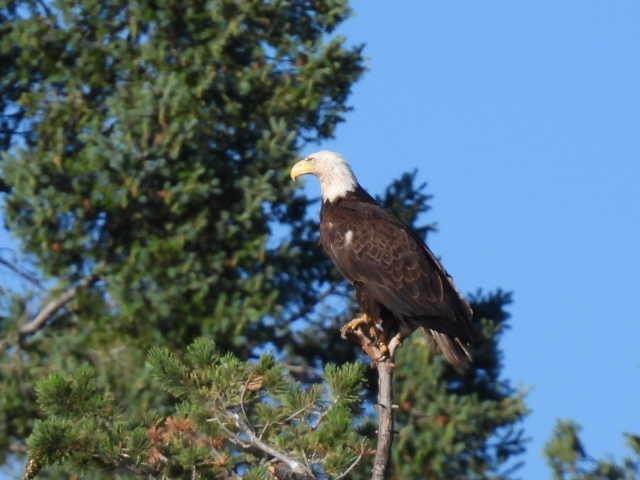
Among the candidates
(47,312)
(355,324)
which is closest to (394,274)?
(355,324)

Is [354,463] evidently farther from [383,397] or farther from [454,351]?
[454,351]

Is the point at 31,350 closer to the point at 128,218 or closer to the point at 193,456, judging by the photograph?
the point at 128,218

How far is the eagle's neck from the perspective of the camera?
10430 millimetres

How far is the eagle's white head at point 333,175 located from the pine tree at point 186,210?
3.00 metres

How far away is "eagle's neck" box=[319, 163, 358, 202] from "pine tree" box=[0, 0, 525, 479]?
10.2ft

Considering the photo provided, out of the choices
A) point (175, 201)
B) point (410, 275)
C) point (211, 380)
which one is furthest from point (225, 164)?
point (211, 380)

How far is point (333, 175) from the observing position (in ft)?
34.5

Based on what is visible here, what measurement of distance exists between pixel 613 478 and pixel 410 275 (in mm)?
2836

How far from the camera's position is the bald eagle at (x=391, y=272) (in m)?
9.40

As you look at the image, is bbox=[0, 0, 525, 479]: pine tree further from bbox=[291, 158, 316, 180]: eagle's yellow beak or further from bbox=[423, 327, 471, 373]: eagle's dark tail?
bbox=[423, 327, 471, 373]: eagle's dark tail

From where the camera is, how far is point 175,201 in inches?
558

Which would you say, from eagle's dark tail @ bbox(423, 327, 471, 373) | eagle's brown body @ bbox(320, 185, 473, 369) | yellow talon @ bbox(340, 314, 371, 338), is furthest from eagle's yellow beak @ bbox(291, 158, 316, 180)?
eagle's dark tail @ bbox(423, 327, 471, 373)

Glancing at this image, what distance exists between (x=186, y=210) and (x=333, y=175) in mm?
3942

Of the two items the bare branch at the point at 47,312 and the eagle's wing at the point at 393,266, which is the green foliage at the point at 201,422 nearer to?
the eagle's wing at the point at 393,266
